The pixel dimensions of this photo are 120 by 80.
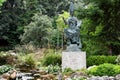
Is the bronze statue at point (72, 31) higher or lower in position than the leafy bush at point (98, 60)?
higher

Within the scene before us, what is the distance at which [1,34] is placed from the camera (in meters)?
40.8

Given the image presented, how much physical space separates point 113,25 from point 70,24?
5.62m

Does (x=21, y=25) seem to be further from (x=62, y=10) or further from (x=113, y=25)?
(x=113, y=25)

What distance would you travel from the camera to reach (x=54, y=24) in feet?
141

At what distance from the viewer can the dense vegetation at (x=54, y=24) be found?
23.4 meters

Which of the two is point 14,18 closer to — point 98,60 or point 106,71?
point 98,60

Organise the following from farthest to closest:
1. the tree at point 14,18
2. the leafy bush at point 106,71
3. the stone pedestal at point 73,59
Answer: the tree at point 14,18 < the stone pedestal at point 73,59 < the leafy bush at point 106,71

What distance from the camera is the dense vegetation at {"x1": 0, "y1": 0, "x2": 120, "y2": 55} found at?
921 inches

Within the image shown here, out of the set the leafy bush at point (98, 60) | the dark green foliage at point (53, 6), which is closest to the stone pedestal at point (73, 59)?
the leafy bush at point (98, 60)

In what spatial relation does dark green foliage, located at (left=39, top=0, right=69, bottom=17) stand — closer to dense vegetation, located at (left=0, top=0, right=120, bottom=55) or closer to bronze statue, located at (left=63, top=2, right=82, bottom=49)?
dense vegetation, located at (left=0, top=0, right=120, bottom=55)

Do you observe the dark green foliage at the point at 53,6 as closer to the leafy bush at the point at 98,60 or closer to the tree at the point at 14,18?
the tree at the point at 14,18

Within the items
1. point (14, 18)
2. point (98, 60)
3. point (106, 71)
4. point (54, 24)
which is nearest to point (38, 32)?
point (14, 18)

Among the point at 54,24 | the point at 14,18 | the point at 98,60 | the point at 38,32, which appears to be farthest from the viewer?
the point at 54,24

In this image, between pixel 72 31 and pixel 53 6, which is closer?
pixel 72 31
